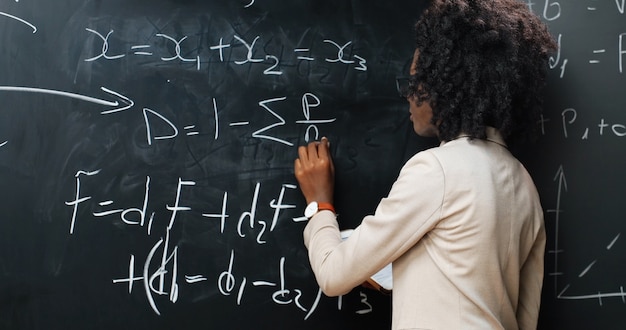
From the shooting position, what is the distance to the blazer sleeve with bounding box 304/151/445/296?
1.22 metres

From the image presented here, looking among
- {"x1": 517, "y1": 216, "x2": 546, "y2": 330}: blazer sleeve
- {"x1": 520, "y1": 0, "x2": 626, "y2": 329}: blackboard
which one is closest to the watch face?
{"x1": 517, "y1": 216, "x2": 546, "y2": 330}: blazer sleeve

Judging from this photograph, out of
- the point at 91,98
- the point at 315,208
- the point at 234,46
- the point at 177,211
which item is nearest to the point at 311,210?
the point at 315,208

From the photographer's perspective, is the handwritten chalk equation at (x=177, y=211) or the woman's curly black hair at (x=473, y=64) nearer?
the woman's curly black hair at (x=473, y=64)

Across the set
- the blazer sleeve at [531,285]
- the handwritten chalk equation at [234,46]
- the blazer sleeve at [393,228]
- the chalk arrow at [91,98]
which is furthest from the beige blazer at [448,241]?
the chalk arrow at [91,98]

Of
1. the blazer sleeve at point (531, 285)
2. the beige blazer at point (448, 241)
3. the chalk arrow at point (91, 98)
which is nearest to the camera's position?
the beige blazer at point (448, 241)

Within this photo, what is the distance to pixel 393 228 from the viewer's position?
124 centimetres

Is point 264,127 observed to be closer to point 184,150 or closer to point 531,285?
point 184,150

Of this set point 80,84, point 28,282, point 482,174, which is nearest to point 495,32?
point 482,174

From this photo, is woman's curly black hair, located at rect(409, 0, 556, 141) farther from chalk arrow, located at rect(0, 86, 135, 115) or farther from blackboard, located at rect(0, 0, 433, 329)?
chalk arrow, located at rect(0, 86, 135, 115)

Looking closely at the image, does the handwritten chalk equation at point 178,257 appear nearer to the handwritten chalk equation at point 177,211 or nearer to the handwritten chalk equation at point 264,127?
the handwritten chalk equation at point 177,211

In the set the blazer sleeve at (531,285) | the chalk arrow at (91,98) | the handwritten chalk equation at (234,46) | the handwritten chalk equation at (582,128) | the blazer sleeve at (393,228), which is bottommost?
the blazer sleeve at (531,285)

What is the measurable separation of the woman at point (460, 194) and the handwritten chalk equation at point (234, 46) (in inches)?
13.7

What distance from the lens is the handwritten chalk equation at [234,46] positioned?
1641 mm

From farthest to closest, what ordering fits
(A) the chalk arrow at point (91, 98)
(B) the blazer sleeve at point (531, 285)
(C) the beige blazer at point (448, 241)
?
(A) the chalk arrow at point (91, 98), (B) the blazer sleeve at point (531, 285), (C) the beige blazer at point (448, 241)
